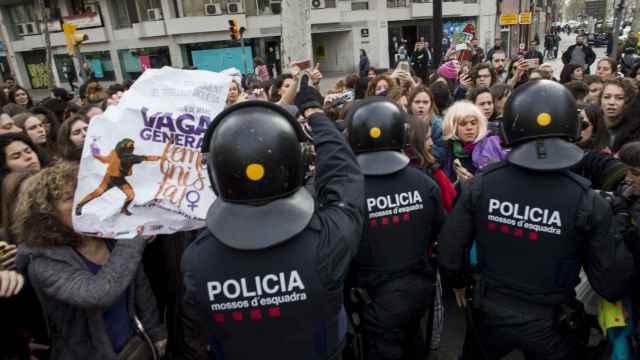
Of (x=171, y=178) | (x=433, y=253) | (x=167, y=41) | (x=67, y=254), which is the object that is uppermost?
(x=167, y=41)

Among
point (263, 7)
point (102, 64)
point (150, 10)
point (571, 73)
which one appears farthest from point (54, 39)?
point (571, 73)

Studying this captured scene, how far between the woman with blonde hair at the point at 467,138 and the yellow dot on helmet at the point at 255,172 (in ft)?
8.74

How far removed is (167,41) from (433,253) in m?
26.3

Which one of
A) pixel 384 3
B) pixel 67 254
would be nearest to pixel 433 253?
pixel 67 254

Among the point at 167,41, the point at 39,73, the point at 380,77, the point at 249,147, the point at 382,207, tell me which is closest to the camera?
the point at 249,147

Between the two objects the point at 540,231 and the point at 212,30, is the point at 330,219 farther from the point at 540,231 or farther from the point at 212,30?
the point at 212,30

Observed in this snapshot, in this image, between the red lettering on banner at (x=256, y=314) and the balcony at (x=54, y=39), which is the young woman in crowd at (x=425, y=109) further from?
the balcony at (x=54, y=39)

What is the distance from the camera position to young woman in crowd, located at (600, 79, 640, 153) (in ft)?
13.4

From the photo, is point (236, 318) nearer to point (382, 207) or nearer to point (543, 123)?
point (382, 207)

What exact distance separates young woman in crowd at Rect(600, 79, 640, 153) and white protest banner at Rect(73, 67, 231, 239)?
391 centimetres

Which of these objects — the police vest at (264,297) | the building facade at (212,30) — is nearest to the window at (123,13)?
the building facade at (212,30)

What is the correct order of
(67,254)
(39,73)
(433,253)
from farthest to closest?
(39,73) → (433,253) → (67,254)

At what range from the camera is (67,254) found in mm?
2004

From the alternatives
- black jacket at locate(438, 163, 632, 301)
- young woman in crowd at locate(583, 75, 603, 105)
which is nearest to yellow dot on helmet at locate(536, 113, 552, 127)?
black jacket at locate(438, 163, 632, 301)
